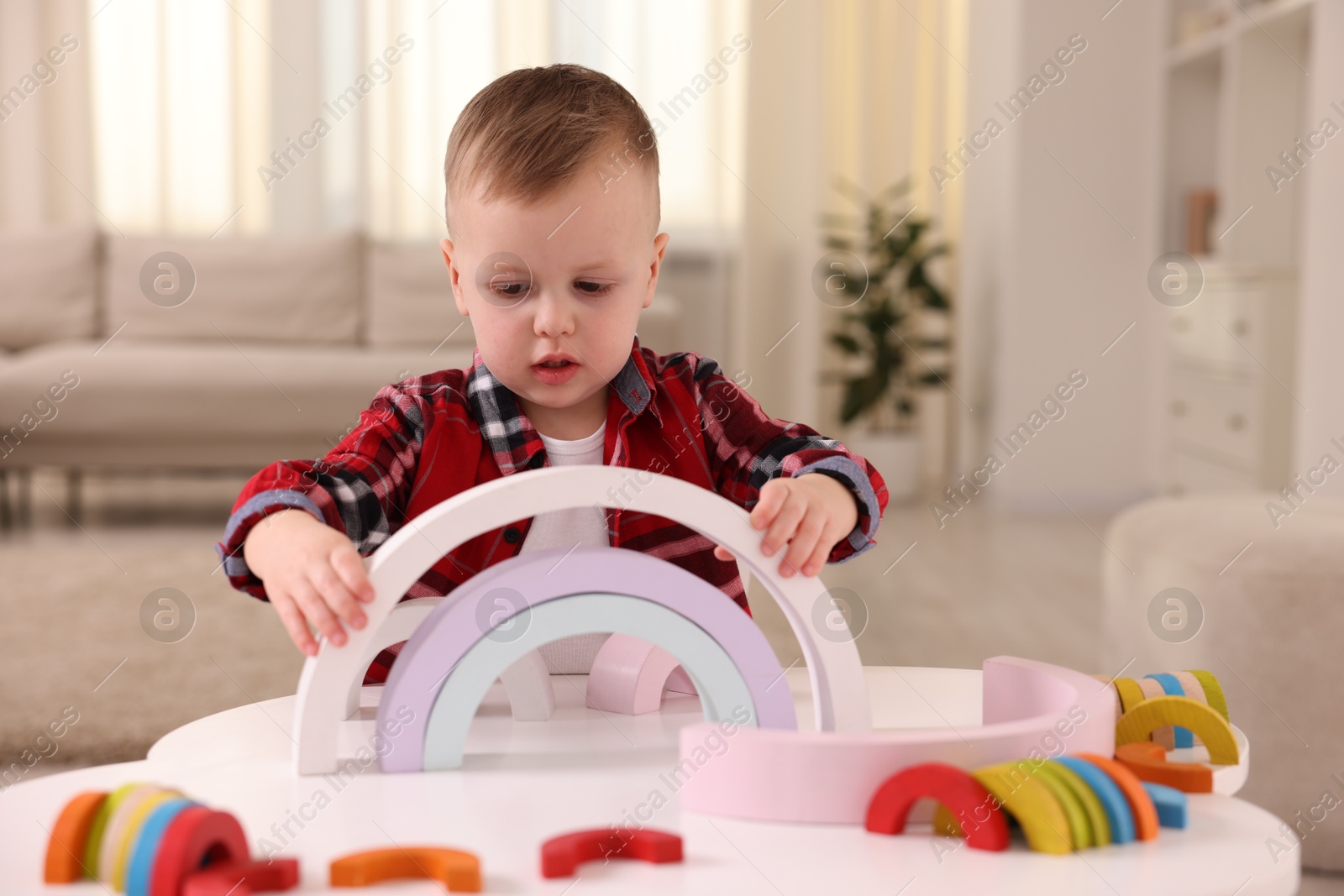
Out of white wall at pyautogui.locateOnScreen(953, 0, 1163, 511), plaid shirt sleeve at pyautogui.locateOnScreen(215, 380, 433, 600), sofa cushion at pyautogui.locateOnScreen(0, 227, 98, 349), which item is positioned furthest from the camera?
sofa cushion at pyautogui.locateOnScreen(0, 227, 98, 349)

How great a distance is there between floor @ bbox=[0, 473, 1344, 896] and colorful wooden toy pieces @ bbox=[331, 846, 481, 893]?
1238 millimetres

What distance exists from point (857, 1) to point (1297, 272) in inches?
79.5

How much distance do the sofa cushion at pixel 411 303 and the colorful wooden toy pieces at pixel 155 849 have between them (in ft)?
11.9

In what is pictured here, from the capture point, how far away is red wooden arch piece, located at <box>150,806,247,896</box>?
0.44 m

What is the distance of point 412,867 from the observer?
18.1 inches

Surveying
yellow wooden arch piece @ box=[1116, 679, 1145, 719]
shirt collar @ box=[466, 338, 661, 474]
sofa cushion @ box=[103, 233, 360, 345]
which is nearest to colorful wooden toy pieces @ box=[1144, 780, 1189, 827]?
yellow wooden arch piece @ box=[1116, 679, 1145, 719]

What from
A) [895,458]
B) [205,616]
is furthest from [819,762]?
[895,458]

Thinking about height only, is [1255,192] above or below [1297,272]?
above

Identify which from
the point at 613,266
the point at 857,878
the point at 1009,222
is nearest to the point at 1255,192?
the point at 1009,222

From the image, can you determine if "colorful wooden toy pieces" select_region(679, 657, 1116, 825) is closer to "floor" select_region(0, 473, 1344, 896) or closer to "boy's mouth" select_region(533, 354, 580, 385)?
"boy's mouth" select_region(533, 354, 580, 385)

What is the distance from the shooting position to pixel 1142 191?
12.9 feet

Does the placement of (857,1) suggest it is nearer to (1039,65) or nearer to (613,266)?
(1039,65)

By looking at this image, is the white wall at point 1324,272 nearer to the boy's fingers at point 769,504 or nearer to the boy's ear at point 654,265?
the boy's ear at point 654,265

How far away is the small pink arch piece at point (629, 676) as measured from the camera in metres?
0.70
